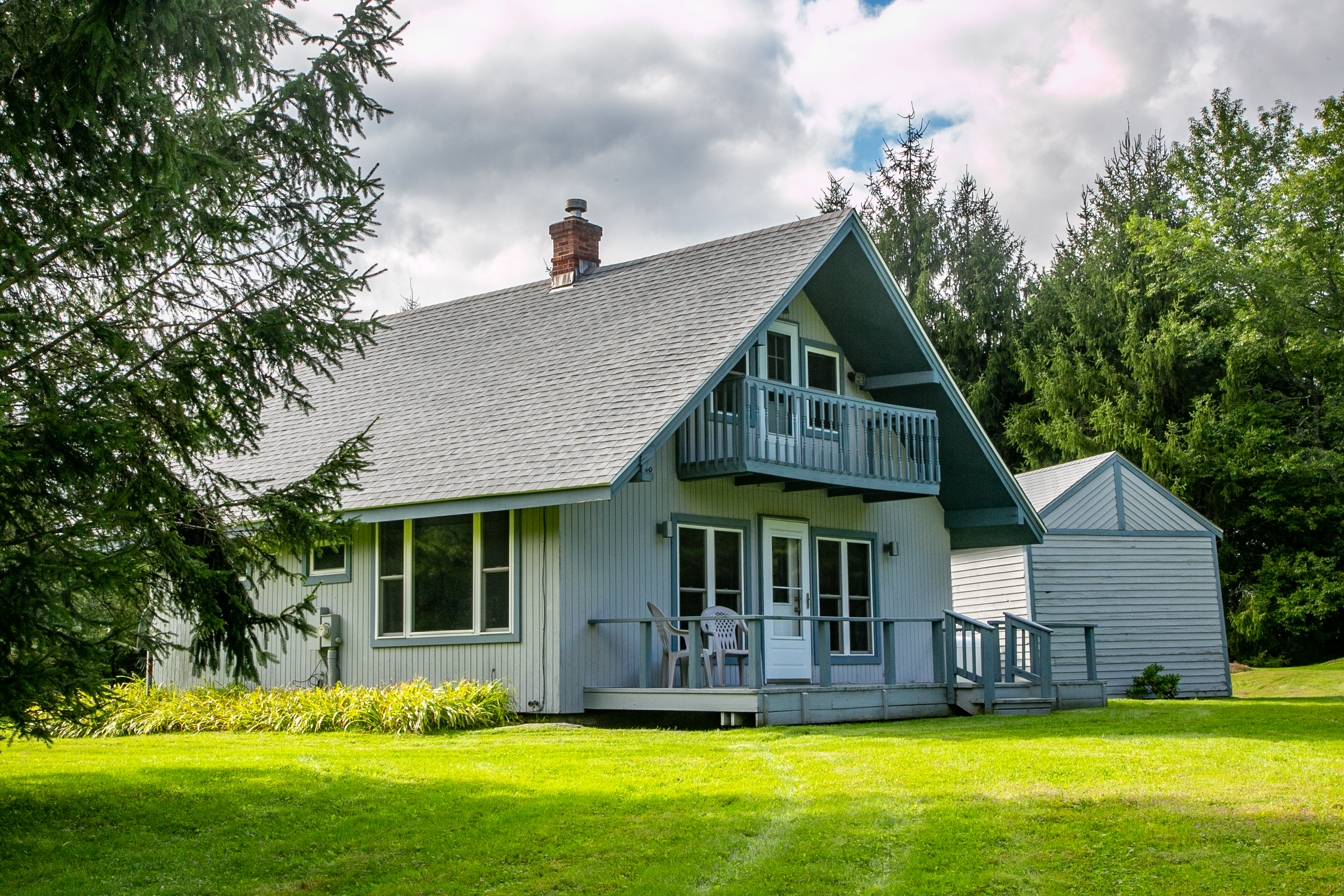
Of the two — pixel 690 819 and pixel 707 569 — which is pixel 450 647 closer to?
pixel 707 569

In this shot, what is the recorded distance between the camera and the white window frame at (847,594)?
56.3 ft

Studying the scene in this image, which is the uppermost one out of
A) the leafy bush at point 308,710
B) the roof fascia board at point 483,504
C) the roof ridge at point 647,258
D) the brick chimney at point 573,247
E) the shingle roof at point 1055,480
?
the brick chimney at point 573,247

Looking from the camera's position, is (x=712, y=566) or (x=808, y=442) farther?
(x=808, y=442)

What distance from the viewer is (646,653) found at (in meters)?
14.1

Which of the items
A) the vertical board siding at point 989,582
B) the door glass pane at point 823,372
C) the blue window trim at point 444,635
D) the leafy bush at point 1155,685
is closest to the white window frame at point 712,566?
the blue window trim at point 444,635

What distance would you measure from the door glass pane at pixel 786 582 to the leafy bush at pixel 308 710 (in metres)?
4.02

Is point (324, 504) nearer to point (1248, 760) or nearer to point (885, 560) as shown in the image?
point (1248, 760)

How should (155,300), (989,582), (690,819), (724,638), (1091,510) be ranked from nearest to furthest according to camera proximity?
1. (690,819)
2. (155,300)
3. (724,638)
4. (1091,510)
5. (989,582)

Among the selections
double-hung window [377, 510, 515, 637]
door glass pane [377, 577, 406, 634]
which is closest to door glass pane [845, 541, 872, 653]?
double-hung window [377, 510, 515, 637]

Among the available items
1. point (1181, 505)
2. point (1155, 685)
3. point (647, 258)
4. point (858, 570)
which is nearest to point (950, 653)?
point (858, 570)

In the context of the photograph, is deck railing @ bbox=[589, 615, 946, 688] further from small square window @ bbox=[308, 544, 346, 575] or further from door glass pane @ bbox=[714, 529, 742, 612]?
small square window @ bbox=[308, 544, 346, 575]

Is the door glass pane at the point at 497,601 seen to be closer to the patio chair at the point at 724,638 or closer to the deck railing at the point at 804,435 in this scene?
the patio chair at the point at 724,638

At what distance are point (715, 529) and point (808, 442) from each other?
1.61m

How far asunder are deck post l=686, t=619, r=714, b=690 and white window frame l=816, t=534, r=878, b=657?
11.6ft
